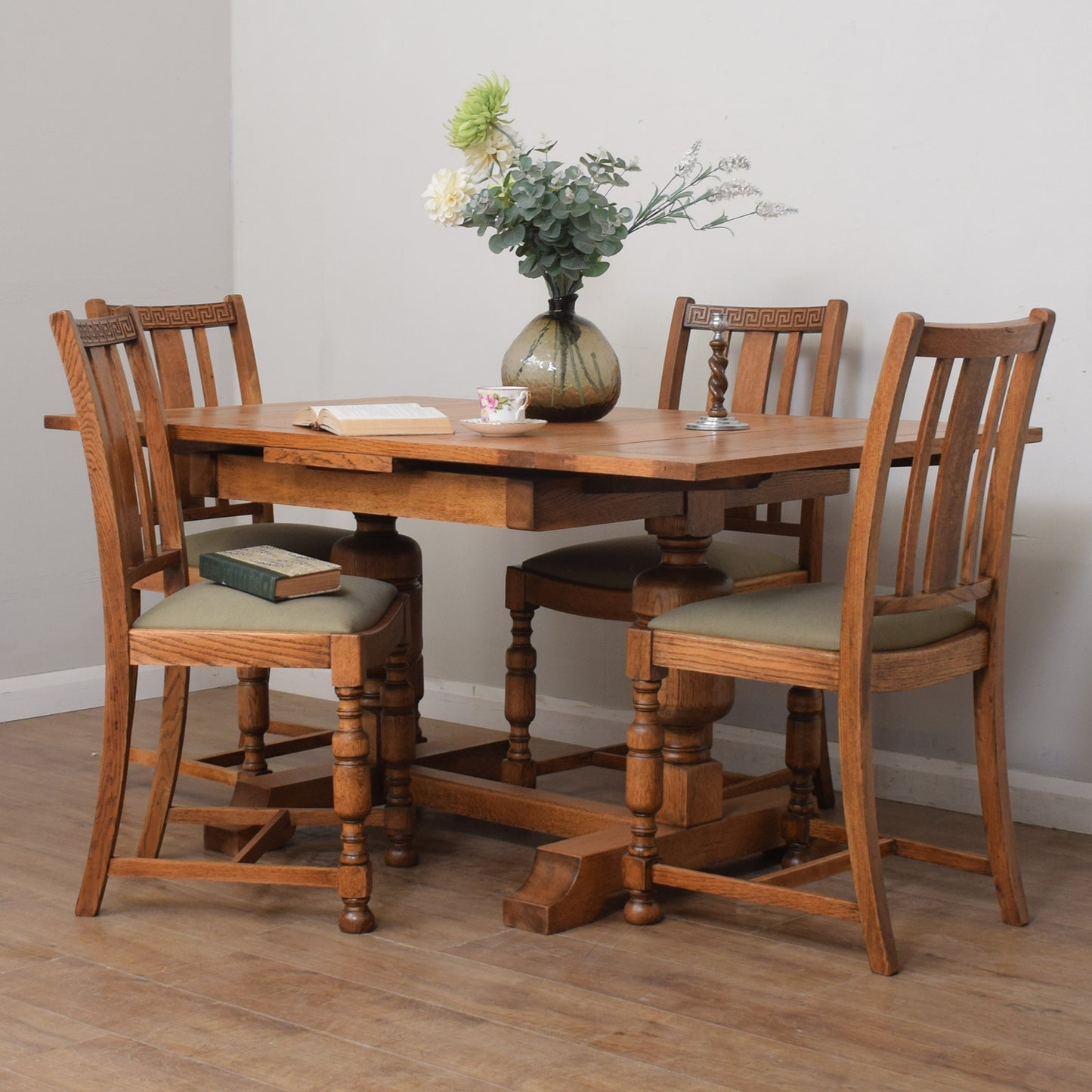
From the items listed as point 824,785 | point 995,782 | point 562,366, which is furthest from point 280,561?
point 824,785

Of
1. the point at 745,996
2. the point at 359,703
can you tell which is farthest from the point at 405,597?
the point at 745,996

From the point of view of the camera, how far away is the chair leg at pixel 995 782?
229 cm

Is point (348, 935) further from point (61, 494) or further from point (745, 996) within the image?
point (61, 494)

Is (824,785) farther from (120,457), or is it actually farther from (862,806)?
(120,457)

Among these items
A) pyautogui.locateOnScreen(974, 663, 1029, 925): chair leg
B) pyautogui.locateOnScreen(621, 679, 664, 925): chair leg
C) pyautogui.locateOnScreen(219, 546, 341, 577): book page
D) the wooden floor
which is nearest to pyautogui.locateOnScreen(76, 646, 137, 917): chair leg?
the wooden floor

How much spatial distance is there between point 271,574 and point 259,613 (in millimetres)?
69

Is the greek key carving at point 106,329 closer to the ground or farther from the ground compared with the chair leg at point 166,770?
farther from the ground

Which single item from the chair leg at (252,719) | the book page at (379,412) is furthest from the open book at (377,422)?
the chair leg at (252,719)

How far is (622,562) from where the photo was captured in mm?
2779

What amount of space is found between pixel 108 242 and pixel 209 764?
5.00 feet

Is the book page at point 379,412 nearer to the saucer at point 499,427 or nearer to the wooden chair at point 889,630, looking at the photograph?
the saucer at point 499,427

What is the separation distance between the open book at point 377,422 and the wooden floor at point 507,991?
29.7 inches

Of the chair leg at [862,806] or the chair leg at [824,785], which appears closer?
the chair leg at [862,806]

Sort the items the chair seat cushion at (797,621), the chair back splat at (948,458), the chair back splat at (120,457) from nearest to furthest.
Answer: the chair back splat at (948,458) → the chair seat cushion at (797,621) → the chair back splat at (120,457)
